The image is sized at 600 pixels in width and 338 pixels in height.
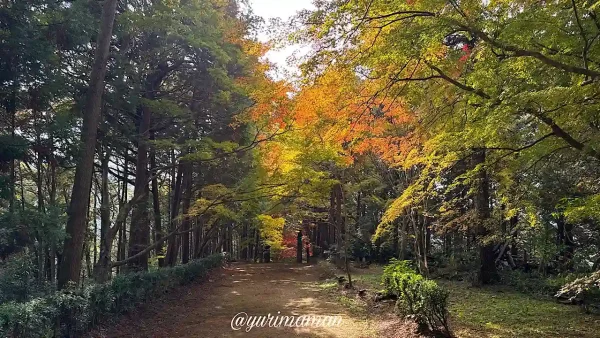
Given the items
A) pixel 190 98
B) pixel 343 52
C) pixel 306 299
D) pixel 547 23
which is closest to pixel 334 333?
pixel 306 299

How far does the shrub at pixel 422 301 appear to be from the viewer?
569 centimetres

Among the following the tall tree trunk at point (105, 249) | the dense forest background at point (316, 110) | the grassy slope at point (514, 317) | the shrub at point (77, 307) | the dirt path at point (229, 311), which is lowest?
the dirt path at point (229, 311)

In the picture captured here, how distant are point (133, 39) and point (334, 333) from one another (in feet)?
28.7

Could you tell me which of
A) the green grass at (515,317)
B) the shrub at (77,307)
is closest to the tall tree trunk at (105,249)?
the shrub at (77,307)

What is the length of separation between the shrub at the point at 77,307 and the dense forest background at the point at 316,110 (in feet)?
2.89

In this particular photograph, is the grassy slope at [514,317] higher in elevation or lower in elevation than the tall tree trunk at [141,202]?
lower

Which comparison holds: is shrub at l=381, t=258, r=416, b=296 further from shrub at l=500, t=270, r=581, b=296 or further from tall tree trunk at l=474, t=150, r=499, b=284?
tall tree trunk at l=474, t=150, r=499, b=284

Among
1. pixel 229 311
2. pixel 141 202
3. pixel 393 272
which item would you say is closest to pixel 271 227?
pixel 141 202

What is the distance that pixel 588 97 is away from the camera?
14.4ft

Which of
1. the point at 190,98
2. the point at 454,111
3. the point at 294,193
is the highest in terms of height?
the point at 190,98

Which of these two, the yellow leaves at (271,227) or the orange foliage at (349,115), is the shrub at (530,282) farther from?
the yellow leaves at (271,227)

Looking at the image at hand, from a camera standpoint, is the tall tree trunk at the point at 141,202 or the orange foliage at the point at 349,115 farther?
the tall tree trunk at the point at 141,202

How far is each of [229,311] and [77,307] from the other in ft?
14.0

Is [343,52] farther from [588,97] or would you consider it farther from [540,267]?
[540,267]
